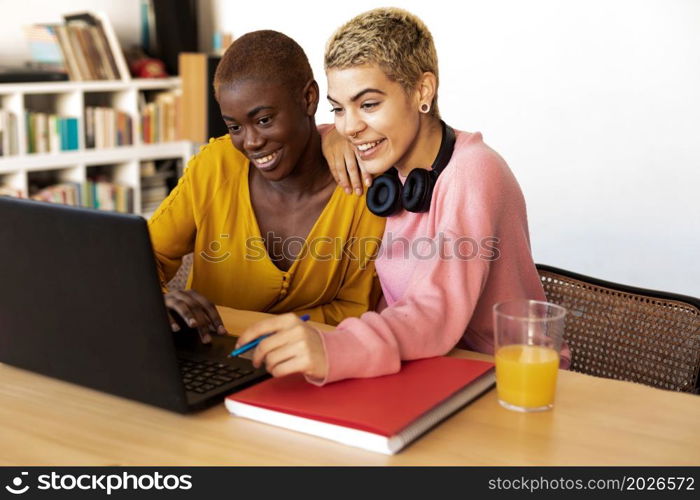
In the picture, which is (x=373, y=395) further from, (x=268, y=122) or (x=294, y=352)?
(x=268, y=122)

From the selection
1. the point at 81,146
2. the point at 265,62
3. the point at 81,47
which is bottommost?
the point at 81,146

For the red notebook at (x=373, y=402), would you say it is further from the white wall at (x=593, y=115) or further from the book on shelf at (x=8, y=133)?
the book on shelf at (x=8, y=133)

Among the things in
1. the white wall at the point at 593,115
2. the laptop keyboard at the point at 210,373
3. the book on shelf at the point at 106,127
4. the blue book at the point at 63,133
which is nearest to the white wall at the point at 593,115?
the white wall at the point at 593,115

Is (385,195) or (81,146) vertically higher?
(385,195)

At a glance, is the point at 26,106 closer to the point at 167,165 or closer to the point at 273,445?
the point at 167,165

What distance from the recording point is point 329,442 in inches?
42.5

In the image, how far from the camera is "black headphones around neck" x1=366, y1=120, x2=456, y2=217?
1.56 meters

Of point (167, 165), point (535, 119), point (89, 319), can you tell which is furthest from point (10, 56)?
point (89, 319)

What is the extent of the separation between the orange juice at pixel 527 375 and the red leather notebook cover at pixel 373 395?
0.06 meters

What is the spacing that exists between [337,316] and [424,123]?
473mm

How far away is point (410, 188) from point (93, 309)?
0.67m

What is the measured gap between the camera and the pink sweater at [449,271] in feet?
4.07

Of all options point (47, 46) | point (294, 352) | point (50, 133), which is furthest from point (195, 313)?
point (47, 46)

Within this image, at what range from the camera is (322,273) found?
1.87 m
